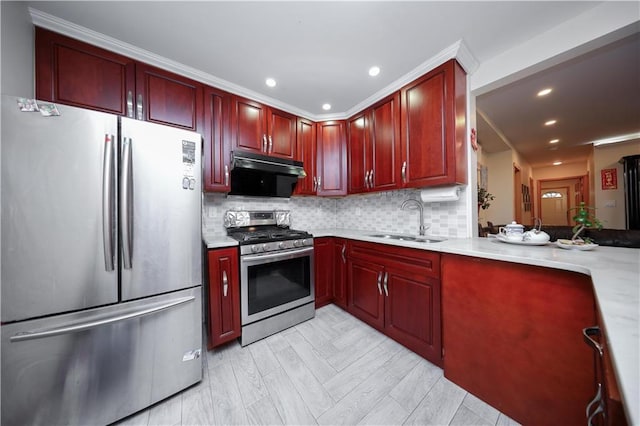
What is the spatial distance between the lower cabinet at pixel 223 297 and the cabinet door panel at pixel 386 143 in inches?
62.6

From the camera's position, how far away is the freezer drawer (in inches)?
38.0

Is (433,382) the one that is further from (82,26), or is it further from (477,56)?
(82,26)

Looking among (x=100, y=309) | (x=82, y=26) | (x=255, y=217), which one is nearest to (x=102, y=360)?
(x=100, y=309)

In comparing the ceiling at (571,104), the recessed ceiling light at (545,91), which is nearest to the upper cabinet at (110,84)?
the ceiling at (571,104)

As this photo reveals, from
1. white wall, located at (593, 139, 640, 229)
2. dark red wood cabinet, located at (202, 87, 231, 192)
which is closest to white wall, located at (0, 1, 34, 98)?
dark red wood cabinet, located at (202, 87, 231, 192)

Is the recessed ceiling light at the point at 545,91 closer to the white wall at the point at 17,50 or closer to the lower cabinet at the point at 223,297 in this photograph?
the lower cabinet at the point at 223,297

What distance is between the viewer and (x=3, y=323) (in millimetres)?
931

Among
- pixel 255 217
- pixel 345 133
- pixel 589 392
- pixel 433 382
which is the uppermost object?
pixel 345 133

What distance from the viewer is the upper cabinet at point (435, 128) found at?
1.63 m

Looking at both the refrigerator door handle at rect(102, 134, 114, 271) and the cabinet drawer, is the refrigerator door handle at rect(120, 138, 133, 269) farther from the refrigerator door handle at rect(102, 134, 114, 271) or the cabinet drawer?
the cabinet drawer

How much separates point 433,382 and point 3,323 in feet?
7.64

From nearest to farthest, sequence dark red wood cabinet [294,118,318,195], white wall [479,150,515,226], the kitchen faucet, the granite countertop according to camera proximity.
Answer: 1. the granite countertop
2. the kitchen faucet
3. dark red wood cabinet [294,118,318,195]
4. white wall [479,150,515,226]

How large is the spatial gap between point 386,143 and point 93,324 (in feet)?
8.20

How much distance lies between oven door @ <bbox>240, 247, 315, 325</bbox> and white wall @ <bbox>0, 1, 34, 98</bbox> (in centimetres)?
165
